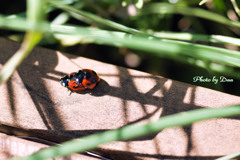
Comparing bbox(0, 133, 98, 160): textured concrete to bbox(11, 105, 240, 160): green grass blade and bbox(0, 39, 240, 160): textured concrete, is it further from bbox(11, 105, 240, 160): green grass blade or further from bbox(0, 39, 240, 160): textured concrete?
bbox(11, 105, 240, 160): green grass blade

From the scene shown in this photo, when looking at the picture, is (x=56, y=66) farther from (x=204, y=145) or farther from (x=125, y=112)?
(x=204, y=145)

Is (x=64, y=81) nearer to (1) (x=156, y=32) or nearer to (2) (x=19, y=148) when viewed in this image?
(2) (x=19, y=148)

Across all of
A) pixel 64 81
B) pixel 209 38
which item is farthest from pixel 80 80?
pixel 209 38

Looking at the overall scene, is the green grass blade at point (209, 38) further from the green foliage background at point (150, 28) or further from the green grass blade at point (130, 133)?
the green grass blade at point (130, 133)

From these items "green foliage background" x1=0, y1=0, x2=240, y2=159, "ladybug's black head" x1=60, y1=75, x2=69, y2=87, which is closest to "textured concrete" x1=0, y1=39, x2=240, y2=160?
"ladybug's black head" x1=60, y1=75, x2=69, y2=87

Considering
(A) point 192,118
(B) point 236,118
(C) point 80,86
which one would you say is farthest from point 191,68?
(A) point 192,118
